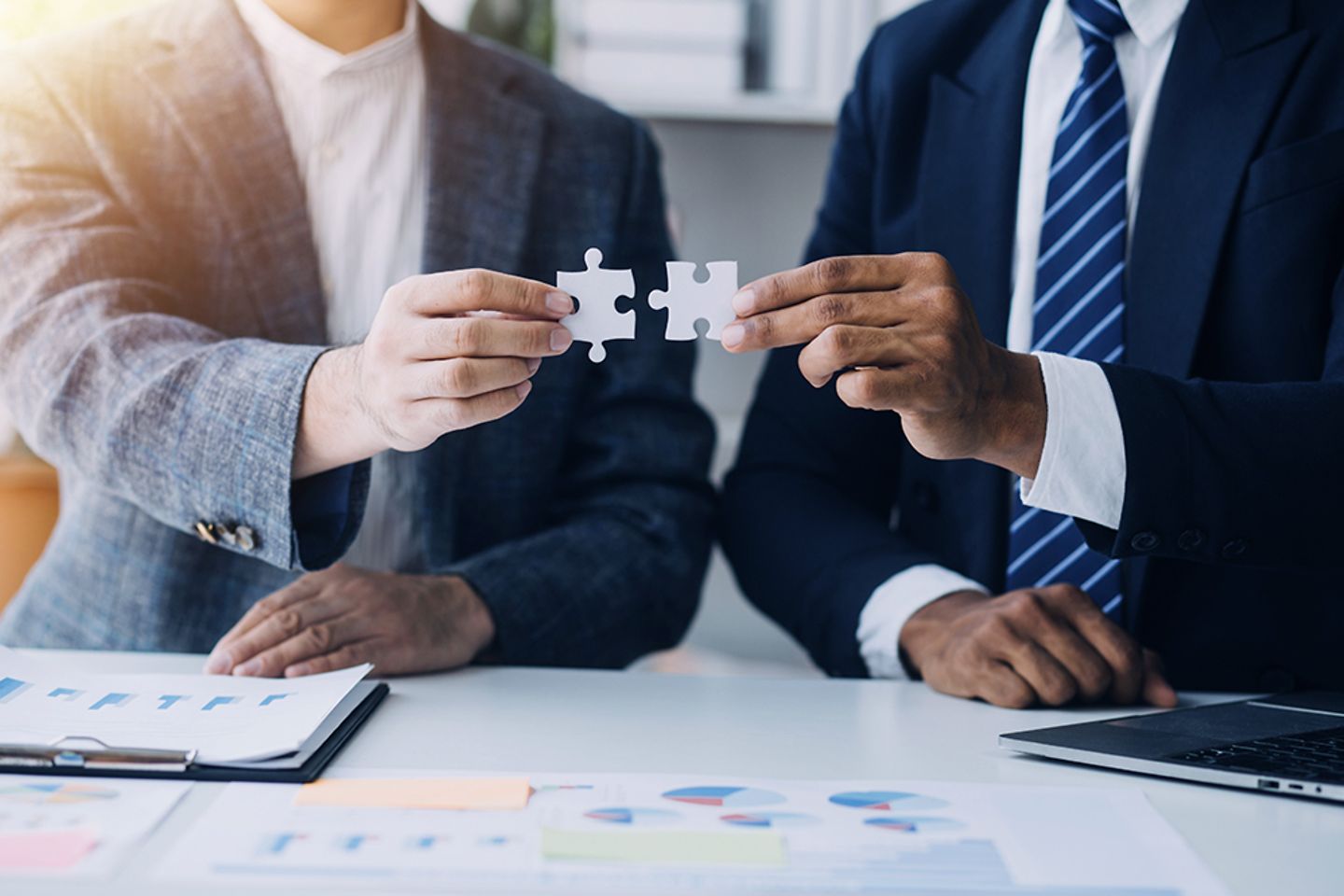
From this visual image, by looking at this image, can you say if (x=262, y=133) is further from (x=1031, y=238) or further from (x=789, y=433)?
(x=1031, y=238)

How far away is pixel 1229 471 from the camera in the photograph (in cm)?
129

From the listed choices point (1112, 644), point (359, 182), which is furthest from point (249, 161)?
point (1112, 644)

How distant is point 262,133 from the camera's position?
1.70m

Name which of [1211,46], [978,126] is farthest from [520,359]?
[1211,46]

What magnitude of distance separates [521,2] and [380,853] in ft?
7.36

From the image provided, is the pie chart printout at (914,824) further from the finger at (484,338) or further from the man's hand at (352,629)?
the man's hand at (352,629)

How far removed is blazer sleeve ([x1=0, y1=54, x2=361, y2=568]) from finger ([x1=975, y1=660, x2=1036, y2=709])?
0.68 metres

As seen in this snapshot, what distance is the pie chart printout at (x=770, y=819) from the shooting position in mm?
908

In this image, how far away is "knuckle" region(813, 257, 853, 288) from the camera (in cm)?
111

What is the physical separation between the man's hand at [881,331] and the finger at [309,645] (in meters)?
0.52

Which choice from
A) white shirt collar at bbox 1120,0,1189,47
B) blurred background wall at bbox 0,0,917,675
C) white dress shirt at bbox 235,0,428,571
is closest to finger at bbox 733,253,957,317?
white shirt collar at bbox 1120,0,1189,47

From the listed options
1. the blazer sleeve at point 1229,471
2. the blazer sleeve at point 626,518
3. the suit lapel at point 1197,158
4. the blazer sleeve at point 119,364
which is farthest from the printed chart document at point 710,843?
the suit lapel at point 1197,158

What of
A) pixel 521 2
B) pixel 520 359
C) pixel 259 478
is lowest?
pixel 259 478

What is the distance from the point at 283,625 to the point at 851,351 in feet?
2.12
